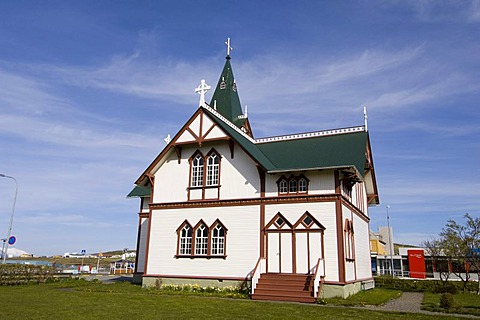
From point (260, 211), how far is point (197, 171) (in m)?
4.77

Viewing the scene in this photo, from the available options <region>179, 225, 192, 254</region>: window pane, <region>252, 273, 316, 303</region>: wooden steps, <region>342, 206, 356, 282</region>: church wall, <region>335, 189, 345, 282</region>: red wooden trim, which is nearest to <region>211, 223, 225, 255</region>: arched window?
<region>179, 225, 192, 254</region>: window pane

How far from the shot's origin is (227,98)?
31.9 meters

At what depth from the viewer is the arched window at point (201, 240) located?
22047mm

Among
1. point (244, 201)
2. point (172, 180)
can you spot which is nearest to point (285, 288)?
point (244, 201)

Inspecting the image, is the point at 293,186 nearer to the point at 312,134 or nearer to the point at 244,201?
the point at 244,201

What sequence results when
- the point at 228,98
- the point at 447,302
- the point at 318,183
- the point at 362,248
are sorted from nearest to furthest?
the point at 447,302, the point at 318,183, the point at 362,248, the point at 228,98

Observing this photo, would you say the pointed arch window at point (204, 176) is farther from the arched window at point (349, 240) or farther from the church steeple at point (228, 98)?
the church steeple at point (228, 98)

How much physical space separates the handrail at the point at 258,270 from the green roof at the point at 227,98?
1345cm

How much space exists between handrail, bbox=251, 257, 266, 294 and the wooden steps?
0.58 feet

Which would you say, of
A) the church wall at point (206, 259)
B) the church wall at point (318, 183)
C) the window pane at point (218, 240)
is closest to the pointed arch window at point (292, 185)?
the church wall at point (318, 183)

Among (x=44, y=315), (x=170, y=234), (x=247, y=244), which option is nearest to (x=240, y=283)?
(x=247, y=244)

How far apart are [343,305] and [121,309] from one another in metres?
8.68

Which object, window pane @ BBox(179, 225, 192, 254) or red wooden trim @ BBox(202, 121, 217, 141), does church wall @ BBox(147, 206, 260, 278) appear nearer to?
window pane @ BBox(179, 225, 192, 254)

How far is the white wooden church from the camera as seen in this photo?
19.4 m
